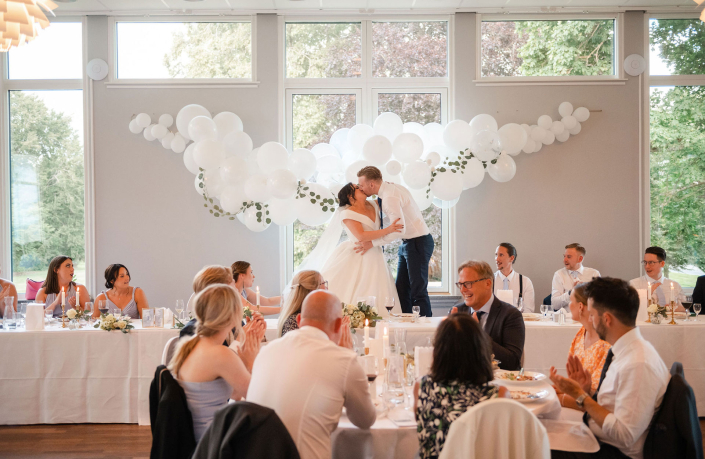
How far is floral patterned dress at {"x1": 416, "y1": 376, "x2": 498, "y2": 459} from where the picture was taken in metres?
2.08

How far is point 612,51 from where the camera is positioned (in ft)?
22.9

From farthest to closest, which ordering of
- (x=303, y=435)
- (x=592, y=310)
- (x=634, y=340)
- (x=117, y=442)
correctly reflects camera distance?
(x=117, y=442) → (x=592, y=310) → (x=634, y=340) → (x=303, y=435)

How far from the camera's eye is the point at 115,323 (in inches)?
177

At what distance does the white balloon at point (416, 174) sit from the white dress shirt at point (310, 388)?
3757mm

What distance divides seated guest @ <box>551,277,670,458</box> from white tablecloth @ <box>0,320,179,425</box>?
3.18 m

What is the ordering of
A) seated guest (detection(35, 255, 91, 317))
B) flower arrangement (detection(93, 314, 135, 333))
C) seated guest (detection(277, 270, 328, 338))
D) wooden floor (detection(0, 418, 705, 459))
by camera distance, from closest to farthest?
1. seated guest (detection(277, 270, 328, 338))
2. wooden floor (detection(0, 418, 705, 459))
3. flower arrangement (detection(93, 314, 135, 333))
4. seated guest (detection(35, 255, 91, 317))

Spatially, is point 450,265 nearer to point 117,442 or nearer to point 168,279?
point 168,279

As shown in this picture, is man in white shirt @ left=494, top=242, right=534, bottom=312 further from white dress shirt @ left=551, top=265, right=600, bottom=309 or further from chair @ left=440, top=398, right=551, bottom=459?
chair @ left=440, top=398, right=551, bottom=459

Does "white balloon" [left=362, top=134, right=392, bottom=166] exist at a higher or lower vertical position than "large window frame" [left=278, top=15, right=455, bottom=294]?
lower

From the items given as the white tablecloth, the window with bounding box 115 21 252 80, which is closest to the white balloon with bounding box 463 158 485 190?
the window with bounding box 115 21 252 80

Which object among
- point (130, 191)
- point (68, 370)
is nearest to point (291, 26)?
point (130, 191)

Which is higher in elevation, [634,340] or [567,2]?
[567,2]

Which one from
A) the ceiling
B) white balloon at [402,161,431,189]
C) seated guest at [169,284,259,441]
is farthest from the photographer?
the ceiling

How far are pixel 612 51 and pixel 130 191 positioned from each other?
19.7 ft
